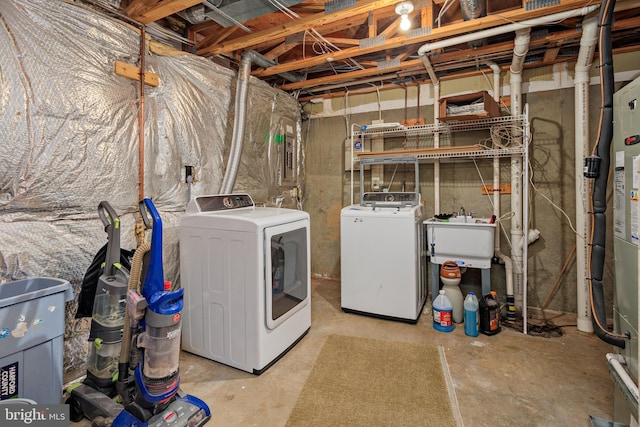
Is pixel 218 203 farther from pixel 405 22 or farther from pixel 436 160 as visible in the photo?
pixel 436 160

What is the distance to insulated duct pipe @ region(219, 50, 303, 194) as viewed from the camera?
275cm

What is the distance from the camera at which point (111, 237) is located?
1.69m

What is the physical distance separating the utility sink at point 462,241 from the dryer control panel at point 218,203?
1763mm

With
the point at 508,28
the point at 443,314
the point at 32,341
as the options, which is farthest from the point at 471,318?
the point at 32,341

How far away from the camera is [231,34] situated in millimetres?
2748

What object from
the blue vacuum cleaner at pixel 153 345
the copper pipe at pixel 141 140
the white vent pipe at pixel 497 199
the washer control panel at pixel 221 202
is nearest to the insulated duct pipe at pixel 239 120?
the washer control panel at pixel 221 202

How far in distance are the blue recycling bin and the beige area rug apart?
1.21m

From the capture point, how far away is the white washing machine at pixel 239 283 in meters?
2.05

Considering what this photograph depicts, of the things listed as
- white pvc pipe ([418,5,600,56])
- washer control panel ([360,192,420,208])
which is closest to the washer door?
washer control panel ([360,192,420,208])

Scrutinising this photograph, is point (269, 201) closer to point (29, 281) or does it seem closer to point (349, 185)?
point (349, 185)

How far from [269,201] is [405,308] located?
186 centimetres

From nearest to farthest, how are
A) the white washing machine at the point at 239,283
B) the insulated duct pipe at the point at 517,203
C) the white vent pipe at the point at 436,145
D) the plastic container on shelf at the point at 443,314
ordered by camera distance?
1. the white washing machine at the point at 239,283
2. the plastic container on shelf at the point at 443,314
3. the insulated duct pipe at the point at 517,203
4. the white vent pipe at the point at 436,145

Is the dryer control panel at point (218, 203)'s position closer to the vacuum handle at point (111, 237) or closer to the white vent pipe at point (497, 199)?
the vacuum handle at point (111, 237)

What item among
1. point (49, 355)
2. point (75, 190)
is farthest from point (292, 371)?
point (75, 190)
